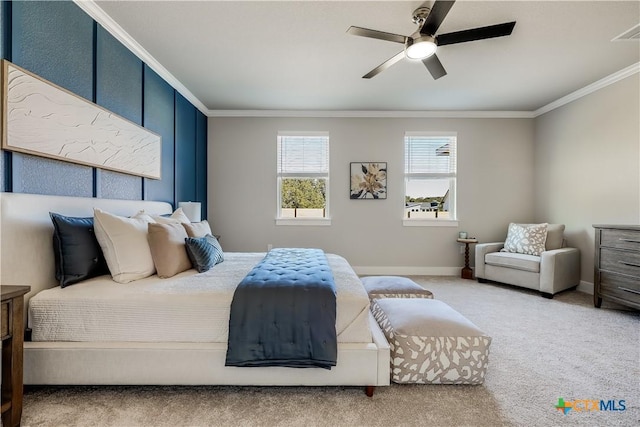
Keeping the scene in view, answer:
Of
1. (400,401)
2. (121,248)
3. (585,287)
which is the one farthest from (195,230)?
(585,287)

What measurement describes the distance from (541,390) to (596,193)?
3.19 m

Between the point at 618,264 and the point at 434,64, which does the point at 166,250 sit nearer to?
the point at 434,64

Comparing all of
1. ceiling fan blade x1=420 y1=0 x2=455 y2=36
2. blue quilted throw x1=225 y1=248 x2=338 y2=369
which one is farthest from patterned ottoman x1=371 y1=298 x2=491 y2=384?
ceiling fan blade x1=420 y1=0 x2=455 y2=36

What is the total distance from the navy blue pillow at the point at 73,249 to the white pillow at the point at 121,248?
61 millimetres

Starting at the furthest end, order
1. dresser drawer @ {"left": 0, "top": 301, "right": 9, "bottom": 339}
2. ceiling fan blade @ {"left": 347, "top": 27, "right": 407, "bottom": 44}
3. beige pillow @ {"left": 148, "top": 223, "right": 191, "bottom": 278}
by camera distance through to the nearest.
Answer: ceiling fan blade @ {"left": 347, "top": 27, "right": 407, "bottom": 44} → beige pillow @ {"left": 148, "top": 223, "right": 191, "bottom": 278} → dresser drawer @ {"left": 0, "top": 301, "right": 9, "bottom": 339}

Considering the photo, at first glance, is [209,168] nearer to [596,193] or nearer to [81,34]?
[81,34]

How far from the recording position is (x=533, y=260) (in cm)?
363

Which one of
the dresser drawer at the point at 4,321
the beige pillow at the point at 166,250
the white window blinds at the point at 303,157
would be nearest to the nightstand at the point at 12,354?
the dresser drawer at the point at 4,321

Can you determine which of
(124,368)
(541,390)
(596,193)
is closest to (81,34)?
(124,368)

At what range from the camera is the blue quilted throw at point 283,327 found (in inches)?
59.7

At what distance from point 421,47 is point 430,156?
2.66 m

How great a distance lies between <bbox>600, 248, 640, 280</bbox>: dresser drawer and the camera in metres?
2.74

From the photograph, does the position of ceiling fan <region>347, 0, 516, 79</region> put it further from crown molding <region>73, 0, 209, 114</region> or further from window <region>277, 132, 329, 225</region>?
window <region>277, 132, 329, 225</region>

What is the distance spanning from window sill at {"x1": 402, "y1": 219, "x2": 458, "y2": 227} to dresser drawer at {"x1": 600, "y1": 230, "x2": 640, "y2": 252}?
180 centimetres
